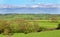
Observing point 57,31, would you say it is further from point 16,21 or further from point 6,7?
point 6,7

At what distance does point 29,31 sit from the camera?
4.31 metres

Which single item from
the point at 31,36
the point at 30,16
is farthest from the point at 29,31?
the point at 30,16

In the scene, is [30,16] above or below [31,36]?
above

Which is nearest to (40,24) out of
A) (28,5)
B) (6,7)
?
(28,5)

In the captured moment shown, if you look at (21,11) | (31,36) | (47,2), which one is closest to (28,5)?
(21,11)

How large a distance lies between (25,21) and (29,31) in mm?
314

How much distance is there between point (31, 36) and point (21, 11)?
77cm

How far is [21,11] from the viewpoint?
4238 mm

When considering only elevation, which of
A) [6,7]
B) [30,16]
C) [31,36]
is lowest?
[31,36]

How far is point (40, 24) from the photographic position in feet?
→ 14.0

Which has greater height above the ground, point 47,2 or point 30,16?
point 47,2

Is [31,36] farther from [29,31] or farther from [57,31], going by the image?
[57,31]

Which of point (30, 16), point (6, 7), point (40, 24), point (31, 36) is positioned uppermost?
point (6, 7)

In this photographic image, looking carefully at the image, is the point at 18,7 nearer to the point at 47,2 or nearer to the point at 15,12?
the point at 15,12
